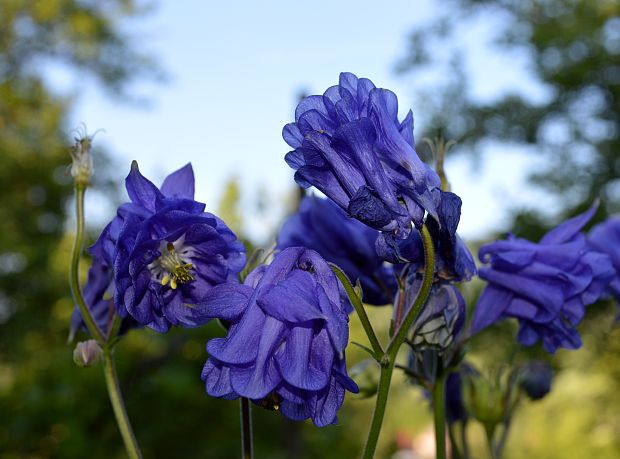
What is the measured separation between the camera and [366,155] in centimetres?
86

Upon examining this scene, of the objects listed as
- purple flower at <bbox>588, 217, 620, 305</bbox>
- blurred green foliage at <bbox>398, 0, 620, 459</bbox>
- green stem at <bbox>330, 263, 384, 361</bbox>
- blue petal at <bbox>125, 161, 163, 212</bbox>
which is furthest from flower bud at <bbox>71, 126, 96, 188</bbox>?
blurred green foliage at <bbox>398, 0, 620, 459</bbox>

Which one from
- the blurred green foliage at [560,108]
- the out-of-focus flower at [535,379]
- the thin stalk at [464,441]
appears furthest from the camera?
the blurred green foliage at [560,108]

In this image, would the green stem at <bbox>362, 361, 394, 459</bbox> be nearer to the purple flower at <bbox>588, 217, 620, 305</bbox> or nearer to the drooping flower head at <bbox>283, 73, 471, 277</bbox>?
the drooping flower head at <bbox>283, 73, 471, 277</bbox>

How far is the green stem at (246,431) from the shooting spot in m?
0.88

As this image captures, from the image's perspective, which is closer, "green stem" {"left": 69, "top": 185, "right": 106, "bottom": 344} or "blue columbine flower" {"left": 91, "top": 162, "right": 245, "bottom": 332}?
"blue columbine flower" {"left": 91, "top": 162, "right": 245, "bottom": 332}

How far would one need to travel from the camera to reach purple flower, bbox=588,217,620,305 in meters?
1.42

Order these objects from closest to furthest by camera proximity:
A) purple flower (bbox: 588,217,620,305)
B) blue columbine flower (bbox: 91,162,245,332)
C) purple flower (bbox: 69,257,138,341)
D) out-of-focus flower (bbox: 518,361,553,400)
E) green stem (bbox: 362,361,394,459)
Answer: green stem (bbox: 362,361,394,459), blue columbine flower (bbox: 91,162,245,332), purple flower (bbox: 69,257,138,341), purple flower (bbox: 588,217,620,305), out-of-focus flower (bbox: 518,361,553,400)

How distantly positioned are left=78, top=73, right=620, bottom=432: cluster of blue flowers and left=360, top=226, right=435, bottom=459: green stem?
33 mm

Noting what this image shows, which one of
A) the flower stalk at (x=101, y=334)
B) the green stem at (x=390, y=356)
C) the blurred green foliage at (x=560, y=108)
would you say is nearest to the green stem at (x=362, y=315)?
the green stem at (x=390, y=356)

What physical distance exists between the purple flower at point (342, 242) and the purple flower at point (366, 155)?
300mm

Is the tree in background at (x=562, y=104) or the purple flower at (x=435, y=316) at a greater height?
the tree in background at (x=562, y=104)

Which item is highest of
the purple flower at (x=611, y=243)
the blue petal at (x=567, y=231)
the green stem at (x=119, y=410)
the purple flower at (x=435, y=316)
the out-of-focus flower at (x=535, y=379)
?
the purple flower at (x=611, y=243)

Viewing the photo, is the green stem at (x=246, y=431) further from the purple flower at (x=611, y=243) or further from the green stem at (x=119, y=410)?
the purple flower at (x=611, y=243)

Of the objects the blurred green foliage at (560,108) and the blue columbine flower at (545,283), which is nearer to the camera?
the blue columbine flower at (545,283)
